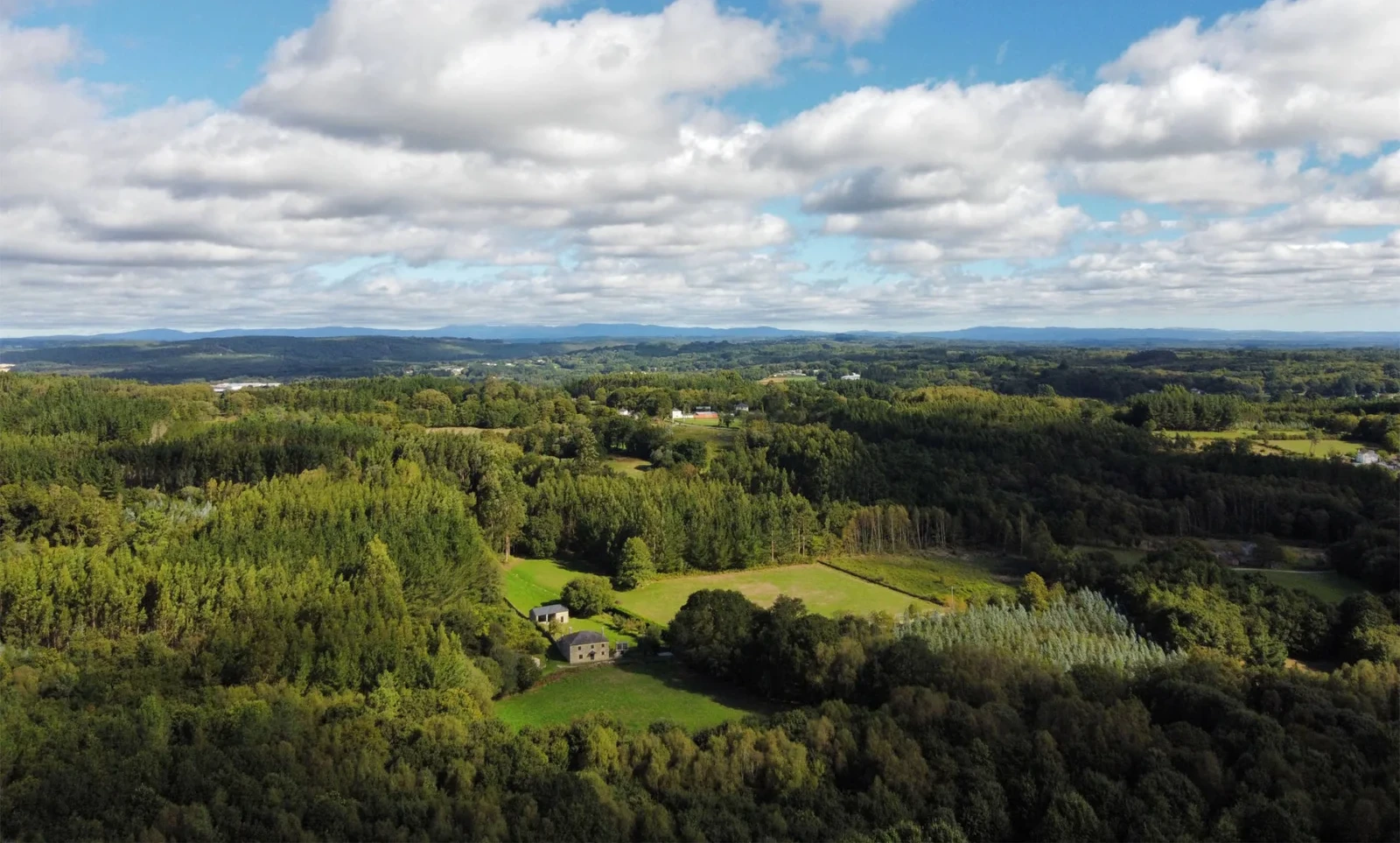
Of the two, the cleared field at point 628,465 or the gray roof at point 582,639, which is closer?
the gray roof at point 582,639

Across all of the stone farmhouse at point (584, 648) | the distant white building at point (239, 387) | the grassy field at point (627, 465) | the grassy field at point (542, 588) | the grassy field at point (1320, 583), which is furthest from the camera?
the distant white building at point (239, 387)

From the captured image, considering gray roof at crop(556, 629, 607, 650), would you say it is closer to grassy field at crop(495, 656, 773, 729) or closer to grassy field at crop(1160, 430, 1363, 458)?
grassy field at crop(495, 656, 773, 729)

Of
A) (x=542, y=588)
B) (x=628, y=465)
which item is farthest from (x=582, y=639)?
(x=628, y=465)

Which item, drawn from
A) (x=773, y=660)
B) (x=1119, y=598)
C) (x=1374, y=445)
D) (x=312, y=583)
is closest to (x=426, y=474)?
(x=312, y=583)

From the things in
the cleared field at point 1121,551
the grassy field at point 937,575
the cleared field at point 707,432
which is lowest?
the grassy field at point 937,575

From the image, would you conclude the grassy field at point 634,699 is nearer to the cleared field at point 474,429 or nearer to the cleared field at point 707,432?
the cleared field at point 707,432

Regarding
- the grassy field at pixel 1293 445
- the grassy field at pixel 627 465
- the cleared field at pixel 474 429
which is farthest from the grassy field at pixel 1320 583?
the cleared field at pixel 474 429
